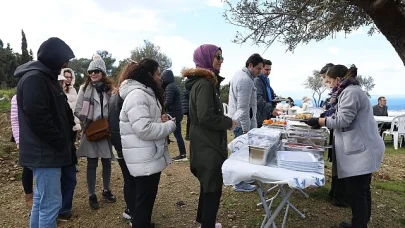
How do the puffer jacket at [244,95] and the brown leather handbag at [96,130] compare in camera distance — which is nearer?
the brown leather handbag at [96,130]

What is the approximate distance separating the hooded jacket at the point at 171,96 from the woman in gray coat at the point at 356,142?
3.22 meters

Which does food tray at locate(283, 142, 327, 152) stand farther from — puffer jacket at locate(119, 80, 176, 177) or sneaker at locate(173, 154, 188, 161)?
sneaker at locate(173, 154, 188, 161)

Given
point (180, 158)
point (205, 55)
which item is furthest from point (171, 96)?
point (205, 55)

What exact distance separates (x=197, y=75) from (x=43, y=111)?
108 centimetres

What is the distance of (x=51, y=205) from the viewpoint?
2.09m

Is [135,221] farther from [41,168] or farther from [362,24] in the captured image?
[362,24]

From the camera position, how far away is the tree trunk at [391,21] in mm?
2855

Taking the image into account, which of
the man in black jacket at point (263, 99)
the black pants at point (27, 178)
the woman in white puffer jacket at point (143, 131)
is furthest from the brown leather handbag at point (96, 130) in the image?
the man in black jacket at point (263, 99)

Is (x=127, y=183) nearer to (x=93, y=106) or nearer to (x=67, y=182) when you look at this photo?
(x=67, y=182)

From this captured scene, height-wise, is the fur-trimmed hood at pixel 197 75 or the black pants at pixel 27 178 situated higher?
the fur-trimmed hood at pixel 197 75

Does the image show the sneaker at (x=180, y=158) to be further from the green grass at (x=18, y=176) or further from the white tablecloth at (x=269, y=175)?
the white tablecloth at (x=269, y=175)

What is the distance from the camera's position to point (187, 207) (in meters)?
3.36

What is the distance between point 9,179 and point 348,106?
455 centimetres

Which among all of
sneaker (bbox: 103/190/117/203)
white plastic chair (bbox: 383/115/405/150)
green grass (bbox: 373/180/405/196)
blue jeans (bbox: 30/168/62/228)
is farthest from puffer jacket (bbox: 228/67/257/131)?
white plastic chair (bbox: 383/115/405/150)
